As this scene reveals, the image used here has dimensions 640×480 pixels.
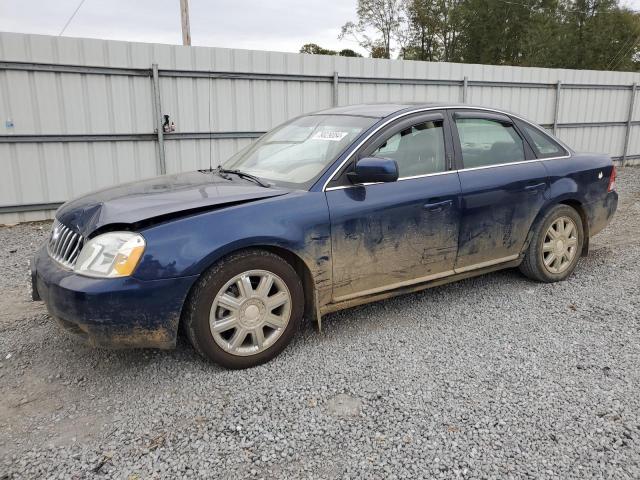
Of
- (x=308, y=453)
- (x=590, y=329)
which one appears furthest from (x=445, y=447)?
(x=590, y=329)

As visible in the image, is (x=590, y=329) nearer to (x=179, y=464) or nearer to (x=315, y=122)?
(x=315, y=122)

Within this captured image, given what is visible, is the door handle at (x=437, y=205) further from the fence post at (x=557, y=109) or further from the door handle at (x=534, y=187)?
the fence post at (x=557, y=109)

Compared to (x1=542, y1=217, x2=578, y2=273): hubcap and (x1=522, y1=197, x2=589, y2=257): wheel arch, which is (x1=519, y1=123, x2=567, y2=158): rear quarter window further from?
(x1=542, y1=217, x2=578, y2=273): hubcap

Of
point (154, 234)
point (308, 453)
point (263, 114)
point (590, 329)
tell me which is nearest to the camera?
point (308, 453)

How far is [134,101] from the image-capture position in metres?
7.82

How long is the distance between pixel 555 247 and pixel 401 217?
6.14 ft

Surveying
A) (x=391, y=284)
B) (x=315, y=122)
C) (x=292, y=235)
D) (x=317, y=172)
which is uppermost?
(x=315, y=122)

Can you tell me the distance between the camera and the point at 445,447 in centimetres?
242

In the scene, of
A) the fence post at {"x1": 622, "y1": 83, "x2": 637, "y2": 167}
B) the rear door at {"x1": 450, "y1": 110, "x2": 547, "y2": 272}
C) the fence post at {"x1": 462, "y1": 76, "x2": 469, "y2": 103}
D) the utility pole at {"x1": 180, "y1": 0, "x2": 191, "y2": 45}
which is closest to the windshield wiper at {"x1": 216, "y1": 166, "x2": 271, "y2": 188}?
the rear door at {"x1": 450, "y1": 110, "x2": 547, "y2": 272}

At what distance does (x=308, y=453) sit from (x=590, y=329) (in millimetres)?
2410

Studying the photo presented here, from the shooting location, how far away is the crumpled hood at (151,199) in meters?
2.90

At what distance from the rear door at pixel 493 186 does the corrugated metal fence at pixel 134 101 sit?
4.75 meters

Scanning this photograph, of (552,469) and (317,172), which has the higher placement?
(317,172)

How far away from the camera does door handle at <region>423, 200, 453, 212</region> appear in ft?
12.0
